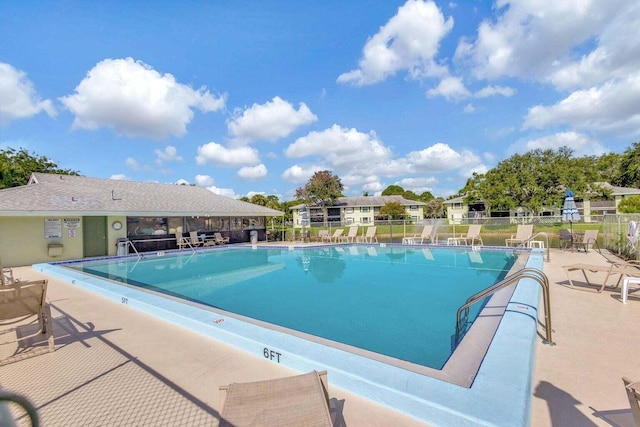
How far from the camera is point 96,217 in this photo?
567 inches

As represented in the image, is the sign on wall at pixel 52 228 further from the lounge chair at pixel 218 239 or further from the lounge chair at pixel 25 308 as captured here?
the lounge chair at pixel 25 308

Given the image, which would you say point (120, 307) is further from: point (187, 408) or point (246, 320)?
point (187, 408)

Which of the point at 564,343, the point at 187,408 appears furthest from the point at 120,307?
the point at 564,343

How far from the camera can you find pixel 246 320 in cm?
455

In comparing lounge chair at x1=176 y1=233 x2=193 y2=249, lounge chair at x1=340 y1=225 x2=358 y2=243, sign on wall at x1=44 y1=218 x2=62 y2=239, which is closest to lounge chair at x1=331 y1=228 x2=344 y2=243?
lounge chair at x1=340 y1=225 x2=358 y2=243

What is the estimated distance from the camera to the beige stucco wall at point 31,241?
12.1m

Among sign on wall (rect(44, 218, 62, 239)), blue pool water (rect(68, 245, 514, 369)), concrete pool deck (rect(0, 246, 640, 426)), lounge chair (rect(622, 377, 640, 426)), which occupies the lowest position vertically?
blue pool water (rect(68, 245, 514, 369))

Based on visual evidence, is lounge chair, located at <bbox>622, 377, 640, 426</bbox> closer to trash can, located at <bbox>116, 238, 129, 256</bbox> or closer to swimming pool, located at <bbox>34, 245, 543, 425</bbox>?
swimming pool, located at <bbox>34, 245, 543, 425</bbox>

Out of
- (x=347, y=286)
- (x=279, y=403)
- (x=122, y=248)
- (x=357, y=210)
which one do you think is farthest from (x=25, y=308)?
(x=357, y=210)

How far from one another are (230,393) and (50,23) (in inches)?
546

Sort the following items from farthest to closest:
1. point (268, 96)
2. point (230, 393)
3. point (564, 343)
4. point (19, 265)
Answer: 1. point (268, 96)
2. point (19, 265)
3. point (564, 343)
4. point (230, 393)

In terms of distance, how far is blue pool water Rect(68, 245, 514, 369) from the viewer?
16.4 feet

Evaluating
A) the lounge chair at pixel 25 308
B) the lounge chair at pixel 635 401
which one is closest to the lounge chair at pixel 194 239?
the lounge chair at pixel 25 308

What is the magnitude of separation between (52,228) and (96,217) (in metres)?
1.65
